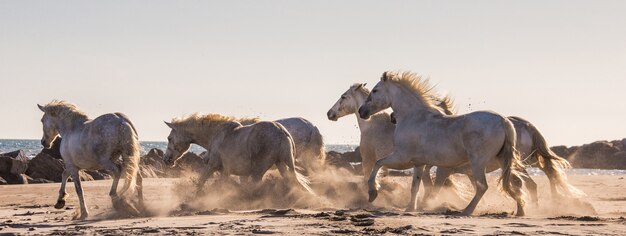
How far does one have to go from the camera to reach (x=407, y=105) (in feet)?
45.2

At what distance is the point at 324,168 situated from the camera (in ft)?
64.5

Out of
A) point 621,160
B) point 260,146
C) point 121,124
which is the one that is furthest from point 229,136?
point 621,160

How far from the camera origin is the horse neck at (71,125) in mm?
14391

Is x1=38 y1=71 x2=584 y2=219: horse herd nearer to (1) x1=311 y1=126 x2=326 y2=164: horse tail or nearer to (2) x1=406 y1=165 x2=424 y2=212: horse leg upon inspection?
(2) x1=406 y1=165 x2=424 y2=212: horse leg

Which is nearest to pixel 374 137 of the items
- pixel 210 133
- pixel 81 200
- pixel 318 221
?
pixel 210 133

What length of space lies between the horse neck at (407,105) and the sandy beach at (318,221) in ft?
4.48

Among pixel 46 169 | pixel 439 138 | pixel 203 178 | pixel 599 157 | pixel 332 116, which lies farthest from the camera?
pixel 599 157

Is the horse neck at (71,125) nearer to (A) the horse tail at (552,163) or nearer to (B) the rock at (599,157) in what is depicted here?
(A) the horse tail at (552,163)

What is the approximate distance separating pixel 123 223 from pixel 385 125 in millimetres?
6110

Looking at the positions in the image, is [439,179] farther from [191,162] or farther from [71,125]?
Result: [191,162]

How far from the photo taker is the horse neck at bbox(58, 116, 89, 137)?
14.4m

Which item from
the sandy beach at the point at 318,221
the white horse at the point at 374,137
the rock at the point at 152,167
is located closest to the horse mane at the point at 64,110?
the sandy beach at the point at 318,221

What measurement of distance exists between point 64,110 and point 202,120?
2.43 meters

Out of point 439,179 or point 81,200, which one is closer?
point 81,200
